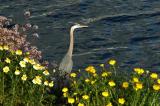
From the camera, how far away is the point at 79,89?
1006cm

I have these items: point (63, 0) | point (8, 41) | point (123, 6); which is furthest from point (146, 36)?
point (8, 41)

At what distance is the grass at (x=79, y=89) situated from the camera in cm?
951

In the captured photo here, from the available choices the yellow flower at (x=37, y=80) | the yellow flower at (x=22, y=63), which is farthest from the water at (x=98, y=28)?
the yellow flower at (x=37, y=80)

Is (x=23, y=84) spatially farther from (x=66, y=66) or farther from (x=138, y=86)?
(x=66, y=66)

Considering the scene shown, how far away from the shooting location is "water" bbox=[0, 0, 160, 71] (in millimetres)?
20422

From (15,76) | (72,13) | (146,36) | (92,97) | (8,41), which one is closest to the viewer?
(92,97)

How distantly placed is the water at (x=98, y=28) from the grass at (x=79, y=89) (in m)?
8.77

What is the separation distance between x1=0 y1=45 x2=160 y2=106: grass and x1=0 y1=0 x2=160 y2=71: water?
8.77m

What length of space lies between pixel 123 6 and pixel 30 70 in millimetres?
15279

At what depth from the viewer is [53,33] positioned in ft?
76.7

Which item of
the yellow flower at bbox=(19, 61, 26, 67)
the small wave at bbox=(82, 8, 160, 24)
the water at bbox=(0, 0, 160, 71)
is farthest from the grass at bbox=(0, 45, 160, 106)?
the small wave at bbox=(82, 8, 160, 24)

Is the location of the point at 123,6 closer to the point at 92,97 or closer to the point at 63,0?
the point at 63,0

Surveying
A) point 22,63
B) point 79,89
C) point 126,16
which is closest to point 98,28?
point 126,16

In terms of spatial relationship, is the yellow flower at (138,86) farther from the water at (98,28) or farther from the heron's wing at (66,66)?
the water at (98,28)
